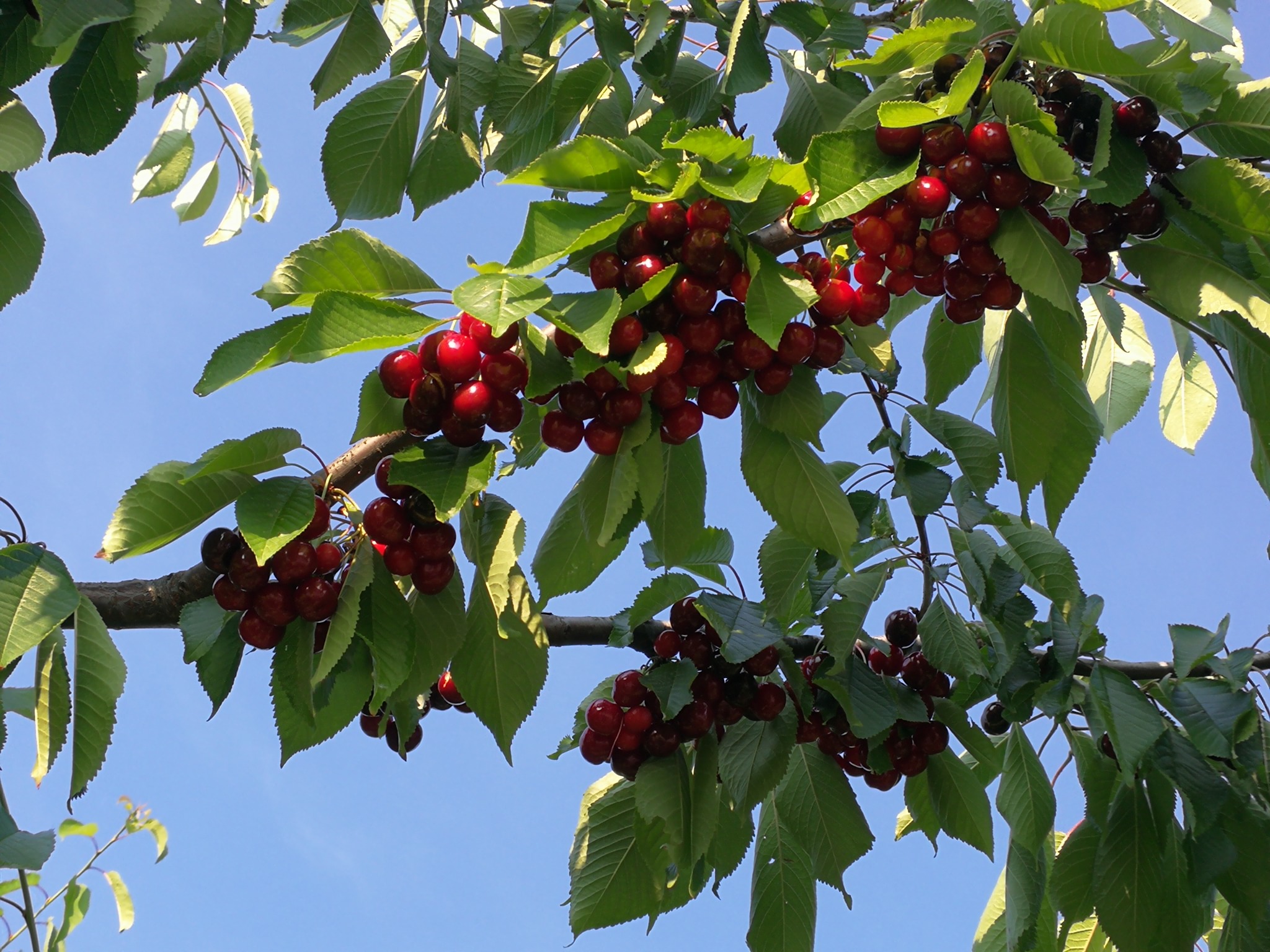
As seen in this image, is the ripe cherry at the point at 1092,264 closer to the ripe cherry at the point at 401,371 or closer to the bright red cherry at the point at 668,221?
the bright red cherry at the point at 668,221

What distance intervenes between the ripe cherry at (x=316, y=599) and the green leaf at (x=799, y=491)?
655 mm

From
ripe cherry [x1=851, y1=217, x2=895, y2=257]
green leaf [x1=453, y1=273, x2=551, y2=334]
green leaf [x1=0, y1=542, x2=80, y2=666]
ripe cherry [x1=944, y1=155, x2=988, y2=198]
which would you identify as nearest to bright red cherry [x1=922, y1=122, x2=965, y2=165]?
ripe cherry [x1=944, y1=155, x2=988, y2=198]

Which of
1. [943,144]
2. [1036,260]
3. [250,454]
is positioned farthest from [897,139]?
[250,454]

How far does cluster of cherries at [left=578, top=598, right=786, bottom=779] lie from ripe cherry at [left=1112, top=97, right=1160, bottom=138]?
3.97 ft

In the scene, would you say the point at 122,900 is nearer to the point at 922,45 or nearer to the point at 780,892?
the point at 780,892

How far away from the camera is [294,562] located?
5.54 feet

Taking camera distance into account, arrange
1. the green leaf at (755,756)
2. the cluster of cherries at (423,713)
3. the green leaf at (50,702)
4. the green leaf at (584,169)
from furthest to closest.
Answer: the cluster of cherries at (423,713) → the green leaf at (755,756) → the green leaf at (50,702) → the green leaf at (584,169)

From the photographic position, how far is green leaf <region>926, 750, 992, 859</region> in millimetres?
2439

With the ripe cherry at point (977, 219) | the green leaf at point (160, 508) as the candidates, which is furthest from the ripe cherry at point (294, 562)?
the ripe cherry at point (977, 219)

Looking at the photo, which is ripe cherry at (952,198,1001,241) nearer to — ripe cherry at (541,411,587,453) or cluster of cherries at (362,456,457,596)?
ripe cherry at (541,411,587,453)

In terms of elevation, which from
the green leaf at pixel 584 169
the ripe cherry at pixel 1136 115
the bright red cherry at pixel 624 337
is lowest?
the bright red cherry at pixel 624 337

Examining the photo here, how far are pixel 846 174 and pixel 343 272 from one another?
727 mm

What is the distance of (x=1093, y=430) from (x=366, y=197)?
5.02ft

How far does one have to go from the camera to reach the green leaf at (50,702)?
1.71m
